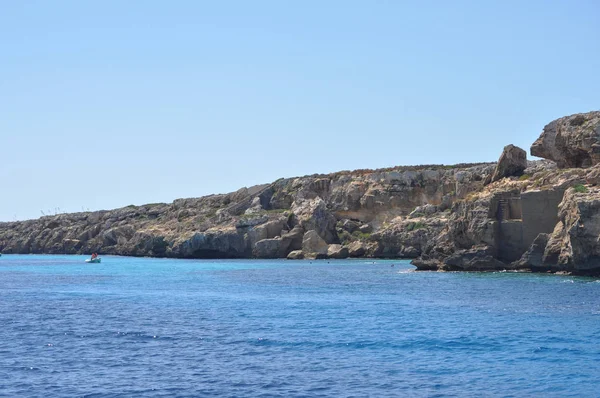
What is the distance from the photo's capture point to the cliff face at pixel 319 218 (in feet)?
367

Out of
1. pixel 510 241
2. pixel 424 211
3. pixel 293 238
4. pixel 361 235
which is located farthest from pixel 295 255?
pixel 510 241

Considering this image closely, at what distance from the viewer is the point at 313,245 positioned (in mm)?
113000

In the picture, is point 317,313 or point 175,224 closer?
point 317,313

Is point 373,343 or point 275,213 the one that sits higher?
point 275,213

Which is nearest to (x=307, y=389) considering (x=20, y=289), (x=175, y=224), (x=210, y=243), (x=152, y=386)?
(x=152, y=386)

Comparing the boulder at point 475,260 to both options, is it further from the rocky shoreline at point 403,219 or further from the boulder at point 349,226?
the boulder at point 349,226

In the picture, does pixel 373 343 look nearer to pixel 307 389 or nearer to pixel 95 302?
pixel 307 389

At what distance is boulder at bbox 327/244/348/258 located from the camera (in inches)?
4417

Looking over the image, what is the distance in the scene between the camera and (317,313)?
4150cm

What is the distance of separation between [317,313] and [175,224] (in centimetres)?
10234

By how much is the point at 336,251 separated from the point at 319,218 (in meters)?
6.29

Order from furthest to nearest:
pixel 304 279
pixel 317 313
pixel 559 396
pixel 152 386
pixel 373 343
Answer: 1. pixel 304 279
2. pixel 317 313
3. pixel 373 343
4. pixel 152 386
5. pixel 559 396

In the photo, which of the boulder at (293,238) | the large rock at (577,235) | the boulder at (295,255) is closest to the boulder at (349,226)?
the boulder at (293,238)

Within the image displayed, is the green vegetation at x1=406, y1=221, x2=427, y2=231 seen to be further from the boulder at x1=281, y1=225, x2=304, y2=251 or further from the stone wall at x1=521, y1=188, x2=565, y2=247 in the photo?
the stone wall at x1=521, y1=188, x2=565, y2=247
